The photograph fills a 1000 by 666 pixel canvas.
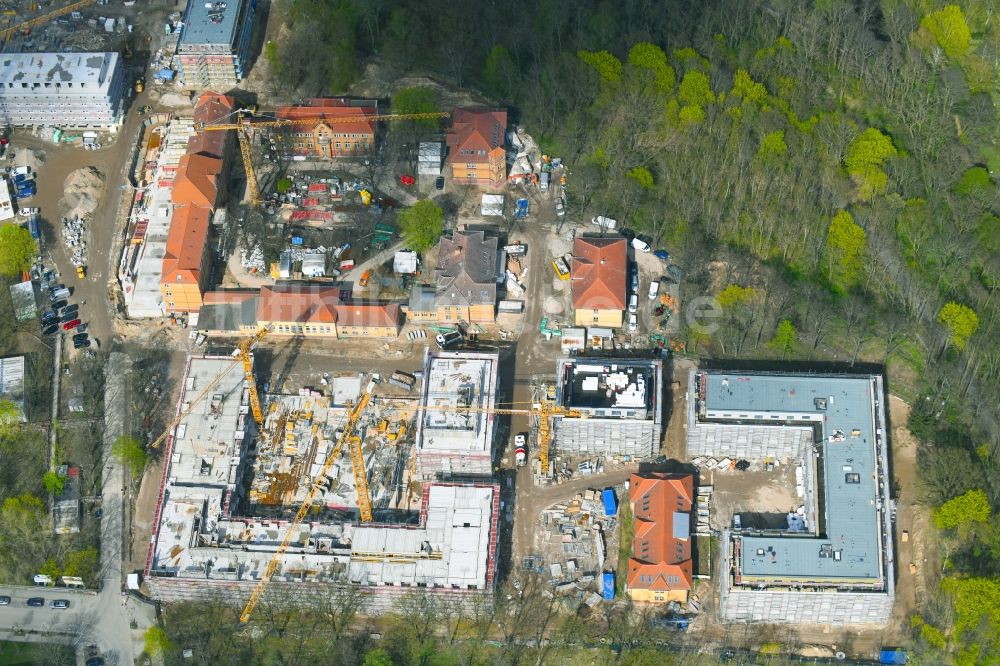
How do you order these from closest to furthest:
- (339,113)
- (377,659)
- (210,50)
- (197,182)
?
(377,659), (197,182), (339,113), (210,50)

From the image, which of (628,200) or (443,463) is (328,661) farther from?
(628,200)

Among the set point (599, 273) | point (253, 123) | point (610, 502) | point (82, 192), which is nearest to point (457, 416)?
point (610, 502)

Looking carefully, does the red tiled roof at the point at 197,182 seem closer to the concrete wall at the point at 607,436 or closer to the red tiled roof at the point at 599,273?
the red tiled roof at the point at 599,273

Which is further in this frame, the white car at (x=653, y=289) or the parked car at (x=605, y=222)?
the parked car at (x=605, y=222)

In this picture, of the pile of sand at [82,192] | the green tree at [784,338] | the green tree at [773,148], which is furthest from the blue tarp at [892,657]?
the pile of sand at [82,192]

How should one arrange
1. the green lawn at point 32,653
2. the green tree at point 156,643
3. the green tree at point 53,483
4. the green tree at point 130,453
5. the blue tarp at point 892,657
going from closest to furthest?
the blue tarp at point 892,657
the green tree at point 156,643
the green lawn at point 32,653
the green tree at point 53,483
the green tree at point 130,453

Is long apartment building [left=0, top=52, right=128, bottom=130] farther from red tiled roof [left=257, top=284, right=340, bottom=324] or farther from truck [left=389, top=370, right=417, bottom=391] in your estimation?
truck [left=389, top=370, right=417, bottom=391]

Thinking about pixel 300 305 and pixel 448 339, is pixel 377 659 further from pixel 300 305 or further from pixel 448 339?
pixel 300 305
